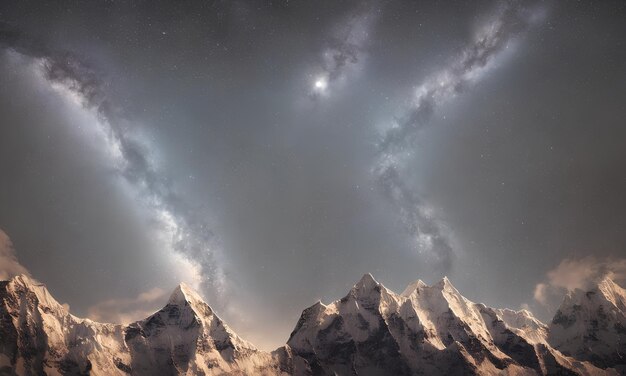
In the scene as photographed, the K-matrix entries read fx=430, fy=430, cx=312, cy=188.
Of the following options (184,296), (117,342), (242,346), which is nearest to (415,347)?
(242,346)

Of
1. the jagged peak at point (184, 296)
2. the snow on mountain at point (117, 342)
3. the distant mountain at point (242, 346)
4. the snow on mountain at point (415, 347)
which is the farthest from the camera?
the jagged peak at point (184, 296)

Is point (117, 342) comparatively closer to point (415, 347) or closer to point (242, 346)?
point (242, 346)

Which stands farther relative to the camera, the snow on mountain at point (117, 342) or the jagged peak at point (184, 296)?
the jagged peak at point (184, 296)

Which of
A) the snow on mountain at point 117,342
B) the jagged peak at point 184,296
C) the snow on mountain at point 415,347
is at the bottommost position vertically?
the snow on mountain at point 415,347

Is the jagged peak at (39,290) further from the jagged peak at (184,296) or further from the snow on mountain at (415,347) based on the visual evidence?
the snow on mountain at (415,347)

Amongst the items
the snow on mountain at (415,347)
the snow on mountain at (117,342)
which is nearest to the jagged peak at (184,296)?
the snow on mountain at (117,342)

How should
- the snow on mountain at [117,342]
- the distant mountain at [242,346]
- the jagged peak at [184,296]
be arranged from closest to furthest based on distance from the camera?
1. the snow on mountain at [117,342]
2. the distant mountain at [242,346]
3. the jagged peak at [184,296]

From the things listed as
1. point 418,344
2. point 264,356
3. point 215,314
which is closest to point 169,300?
point 215,314

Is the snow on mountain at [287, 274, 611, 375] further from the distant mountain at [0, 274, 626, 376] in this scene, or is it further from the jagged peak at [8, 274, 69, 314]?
the jagged peak at [8, 274, 69, 314]

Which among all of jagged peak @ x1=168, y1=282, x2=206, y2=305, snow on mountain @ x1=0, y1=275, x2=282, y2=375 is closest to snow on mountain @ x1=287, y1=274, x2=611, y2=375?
snow on mountain @ x1=0, y1=275, x2=282, y2=375

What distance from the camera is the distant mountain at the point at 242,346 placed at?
147 meters

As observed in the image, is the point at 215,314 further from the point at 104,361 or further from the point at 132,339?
the point at 104,361

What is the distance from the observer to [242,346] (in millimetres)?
176625

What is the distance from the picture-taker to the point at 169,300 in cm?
18475
